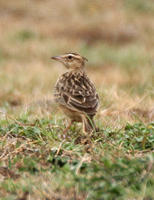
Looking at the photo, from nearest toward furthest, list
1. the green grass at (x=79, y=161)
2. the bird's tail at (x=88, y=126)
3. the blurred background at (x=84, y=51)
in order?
the green grass at (x=79, y=161), the bird's tail at (x=88, y=126), the blurred background at (x=84, y=51)

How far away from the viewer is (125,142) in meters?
4.86

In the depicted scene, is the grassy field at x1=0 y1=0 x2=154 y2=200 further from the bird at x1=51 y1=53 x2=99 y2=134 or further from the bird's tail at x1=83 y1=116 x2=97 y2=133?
the bird at x1=51 y1=53 x2=99 y2=134

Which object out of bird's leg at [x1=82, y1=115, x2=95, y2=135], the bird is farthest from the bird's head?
bird's leg at [x1=82, y1=115, x2=95, y2=135]

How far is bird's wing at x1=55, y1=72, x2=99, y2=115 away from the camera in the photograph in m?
5.07

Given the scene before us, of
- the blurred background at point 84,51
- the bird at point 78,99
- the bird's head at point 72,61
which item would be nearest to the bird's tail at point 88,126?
the bird at point 78,99

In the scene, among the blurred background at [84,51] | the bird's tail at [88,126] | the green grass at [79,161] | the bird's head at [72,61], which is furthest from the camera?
the blurred background at [84,51]

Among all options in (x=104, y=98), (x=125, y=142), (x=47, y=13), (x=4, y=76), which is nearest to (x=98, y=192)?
(x=125, y=142)

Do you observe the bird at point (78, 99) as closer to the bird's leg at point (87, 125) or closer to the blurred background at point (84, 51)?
the bird's leg at point (87, 125)

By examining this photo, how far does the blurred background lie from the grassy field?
0.09 feet

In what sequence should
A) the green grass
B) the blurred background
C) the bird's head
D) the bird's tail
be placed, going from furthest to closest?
the blurred background
the bird's head
the bird's tail
the green grass

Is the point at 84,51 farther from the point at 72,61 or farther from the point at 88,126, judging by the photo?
the point at 88,126

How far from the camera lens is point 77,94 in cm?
524

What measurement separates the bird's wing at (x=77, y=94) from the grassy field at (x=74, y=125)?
312 millimetres

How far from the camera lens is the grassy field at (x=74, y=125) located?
380 centimetres
